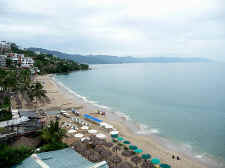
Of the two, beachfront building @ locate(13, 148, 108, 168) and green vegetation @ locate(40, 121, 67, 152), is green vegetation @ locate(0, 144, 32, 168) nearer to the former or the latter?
beachfront building @ locate(13, 148, 108, 168)

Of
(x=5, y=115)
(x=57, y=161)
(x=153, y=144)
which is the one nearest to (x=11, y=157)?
(x=57, y=161)

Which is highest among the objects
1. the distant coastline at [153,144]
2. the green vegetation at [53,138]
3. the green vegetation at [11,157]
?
the green vegetation at [11,157]

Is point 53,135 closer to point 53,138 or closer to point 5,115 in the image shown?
point 53,138

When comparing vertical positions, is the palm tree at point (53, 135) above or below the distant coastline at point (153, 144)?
above

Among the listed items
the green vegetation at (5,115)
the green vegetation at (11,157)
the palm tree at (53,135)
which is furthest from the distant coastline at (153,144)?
the green vegetation at (5,115)

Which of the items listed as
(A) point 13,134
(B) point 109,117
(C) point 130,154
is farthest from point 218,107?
(A) point 13,134

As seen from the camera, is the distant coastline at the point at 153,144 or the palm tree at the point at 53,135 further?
the distant coastline at the point at 153,144

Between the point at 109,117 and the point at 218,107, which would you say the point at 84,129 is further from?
the point at 218,107

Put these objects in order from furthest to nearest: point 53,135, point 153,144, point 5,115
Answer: point 5,115
point 153,144
point 53,135

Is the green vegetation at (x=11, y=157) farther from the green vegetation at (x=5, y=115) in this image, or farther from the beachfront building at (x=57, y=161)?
the green vegetation at (x=5, y=115)
